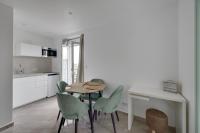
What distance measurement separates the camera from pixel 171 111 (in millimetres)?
2312

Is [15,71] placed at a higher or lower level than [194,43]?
Answer: lower

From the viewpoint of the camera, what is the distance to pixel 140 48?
2697 mm

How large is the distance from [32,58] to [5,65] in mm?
2183

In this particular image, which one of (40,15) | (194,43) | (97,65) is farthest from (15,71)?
(194,43)

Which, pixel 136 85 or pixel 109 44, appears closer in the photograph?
pixel 136 85

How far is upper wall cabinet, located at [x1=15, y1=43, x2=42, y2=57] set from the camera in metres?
3.69

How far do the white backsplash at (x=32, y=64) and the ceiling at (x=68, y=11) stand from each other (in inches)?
58.8

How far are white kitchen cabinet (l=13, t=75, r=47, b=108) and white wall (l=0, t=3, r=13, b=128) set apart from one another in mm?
953

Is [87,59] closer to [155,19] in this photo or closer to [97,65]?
[97,65]

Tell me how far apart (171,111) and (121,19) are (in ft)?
7.84

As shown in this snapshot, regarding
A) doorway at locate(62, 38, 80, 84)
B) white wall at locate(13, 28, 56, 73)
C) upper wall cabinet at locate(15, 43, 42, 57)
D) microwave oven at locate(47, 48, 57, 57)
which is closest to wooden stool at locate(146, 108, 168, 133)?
doorway at locate(62, 38, 80, 84)

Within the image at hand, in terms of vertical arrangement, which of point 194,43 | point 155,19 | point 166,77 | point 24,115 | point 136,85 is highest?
point 155,19

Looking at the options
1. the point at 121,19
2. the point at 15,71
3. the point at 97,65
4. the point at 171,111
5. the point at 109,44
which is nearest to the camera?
the point at 171,111

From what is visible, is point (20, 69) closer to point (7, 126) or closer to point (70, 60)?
point (70, 60)
